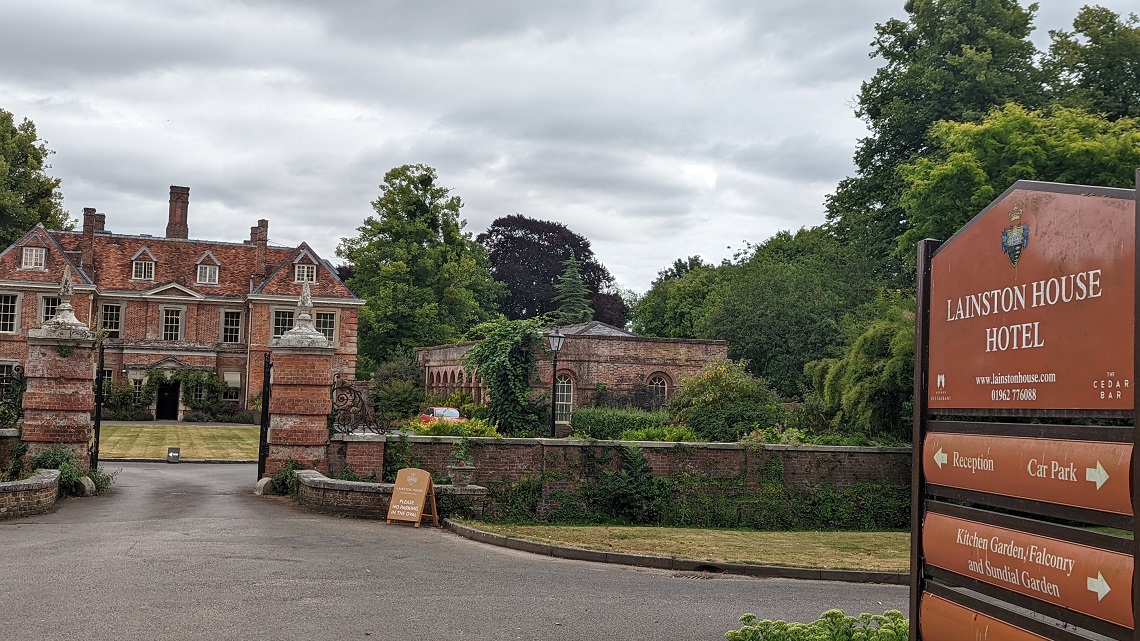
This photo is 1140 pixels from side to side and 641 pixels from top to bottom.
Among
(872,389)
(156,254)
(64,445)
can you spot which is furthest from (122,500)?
(156,254)

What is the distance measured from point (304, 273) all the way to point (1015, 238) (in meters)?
48.6

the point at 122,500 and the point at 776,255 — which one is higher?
the point at 776,255

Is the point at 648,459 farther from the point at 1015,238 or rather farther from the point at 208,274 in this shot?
the point at 208,274

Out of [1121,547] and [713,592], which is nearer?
[1121,547]

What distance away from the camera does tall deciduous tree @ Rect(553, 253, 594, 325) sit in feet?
217

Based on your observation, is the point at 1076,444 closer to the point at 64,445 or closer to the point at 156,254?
the point at 64,445

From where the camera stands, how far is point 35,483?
14.3m

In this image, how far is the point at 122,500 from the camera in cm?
1647

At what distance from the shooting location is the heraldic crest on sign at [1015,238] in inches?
178

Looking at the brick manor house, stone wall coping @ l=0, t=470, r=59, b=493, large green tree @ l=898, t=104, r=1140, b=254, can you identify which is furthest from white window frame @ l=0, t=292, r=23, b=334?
large green tree @ l=898, t=104, r=1140, b=254

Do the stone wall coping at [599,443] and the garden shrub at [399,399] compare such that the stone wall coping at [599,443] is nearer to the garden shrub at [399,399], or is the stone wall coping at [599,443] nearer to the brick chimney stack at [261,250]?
the garden shrub at [399,399]

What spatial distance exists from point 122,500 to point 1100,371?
1600 cm

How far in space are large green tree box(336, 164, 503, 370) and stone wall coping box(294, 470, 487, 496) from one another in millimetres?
35673

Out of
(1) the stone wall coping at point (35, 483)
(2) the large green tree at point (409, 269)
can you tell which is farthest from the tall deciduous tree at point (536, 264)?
(1) the stone wall coping at point (35, 483)
